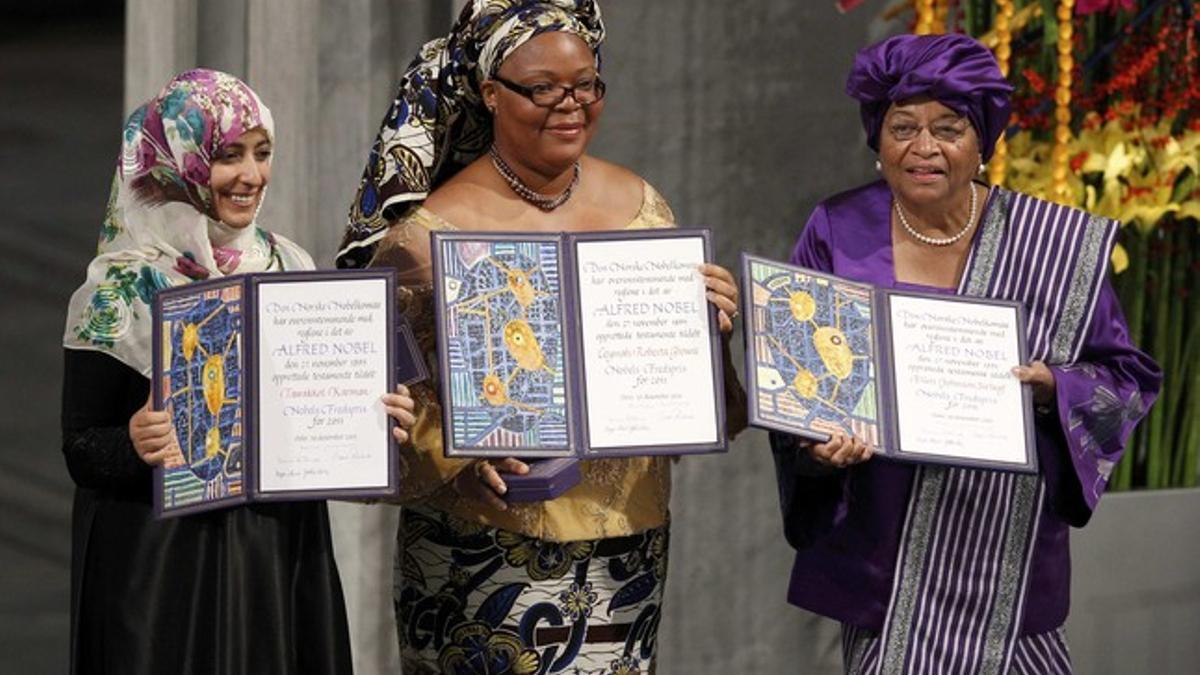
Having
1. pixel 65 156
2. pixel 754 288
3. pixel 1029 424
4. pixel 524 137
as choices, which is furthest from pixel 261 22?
pixel 1029 424

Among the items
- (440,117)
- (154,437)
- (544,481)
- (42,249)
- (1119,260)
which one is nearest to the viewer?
(154,437)

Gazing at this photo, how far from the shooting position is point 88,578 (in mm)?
3705

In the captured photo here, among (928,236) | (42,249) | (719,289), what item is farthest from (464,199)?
(42,249)

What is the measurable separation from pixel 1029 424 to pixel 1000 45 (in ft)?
5.68

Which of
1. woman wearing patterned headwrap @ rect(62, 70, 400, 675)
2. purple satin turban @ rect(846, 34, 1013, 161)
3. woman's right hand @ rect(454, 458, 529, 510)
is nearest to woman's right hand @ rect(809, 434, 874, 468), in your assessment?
woman's right hand @ rect(454, 458, 529, 510)

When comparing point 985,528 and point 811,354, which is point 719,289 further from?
point 985,528

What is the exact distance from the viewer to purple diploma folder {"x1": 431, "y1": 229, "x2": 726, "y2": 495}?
12.5 feet

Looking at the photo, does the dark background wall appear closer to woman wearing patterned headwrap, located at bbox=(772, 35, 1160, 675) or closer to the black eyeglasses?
the black eyeglasses

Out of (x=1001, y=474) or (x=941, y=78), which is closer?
(x=941, y=78)

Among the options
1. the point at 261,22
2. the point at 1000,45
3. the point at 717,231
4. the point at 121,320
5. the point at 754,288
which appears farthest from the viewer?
the point at 717,231

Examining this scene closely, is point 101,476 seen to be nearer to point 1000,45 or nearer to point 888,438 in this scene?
point 888,438

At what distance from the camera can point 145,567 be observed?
3668 mm

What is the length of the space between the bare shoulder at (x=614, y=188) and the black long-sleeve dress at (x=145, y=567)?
814mm

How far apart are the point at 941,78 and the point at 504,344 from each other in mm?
896
